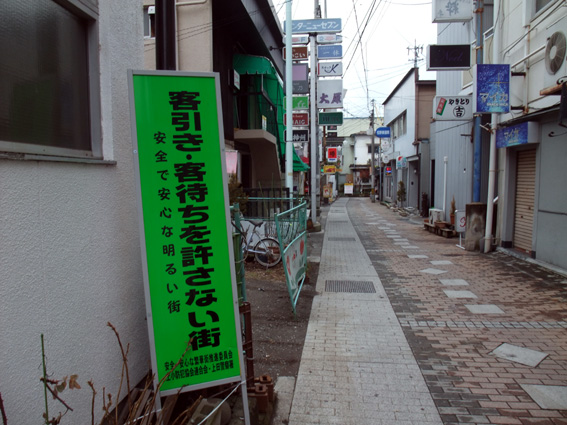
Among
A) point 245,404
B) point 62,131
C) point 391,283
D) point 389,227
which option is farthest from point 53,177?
point 389,227

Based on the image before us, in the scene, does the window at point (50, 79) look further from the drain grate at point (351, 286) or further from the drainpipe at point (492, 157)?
the drainpipe at point (492, 157)

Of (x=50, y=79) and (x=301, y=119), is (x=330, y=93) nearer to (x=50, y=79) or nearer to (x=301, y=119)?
(x=301, y=119)

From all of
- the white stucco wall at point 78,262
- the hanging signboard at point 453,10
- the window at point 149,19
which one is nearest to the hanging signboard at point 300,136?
the hanging signboard at point 453,10

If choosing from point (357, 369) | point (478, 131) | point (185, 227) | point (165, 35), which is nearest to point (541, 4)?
point (478, 131)

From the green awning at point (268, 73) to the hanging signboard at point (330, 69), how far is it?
1.91 m

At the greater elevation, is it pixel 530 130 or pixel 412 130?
pixel 412 130

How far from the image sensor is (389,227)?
18000mm

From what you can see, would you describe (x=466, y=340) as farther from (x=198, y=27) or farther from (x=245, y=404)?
(x=198, y=27)

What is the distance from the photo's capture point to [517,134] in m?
9.50

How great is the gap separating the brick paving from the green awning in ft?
22.9

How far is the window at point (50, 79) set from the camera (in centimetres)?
233

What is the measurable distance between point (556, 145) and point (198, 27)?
27.0 ft

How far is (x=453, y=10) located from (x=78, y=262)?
12.2 meters

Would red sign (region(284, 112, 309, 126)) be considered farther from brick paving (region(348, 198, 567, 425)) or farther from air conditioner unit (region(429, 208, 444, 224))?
brick paving (region(348, 198, 567, 425))
